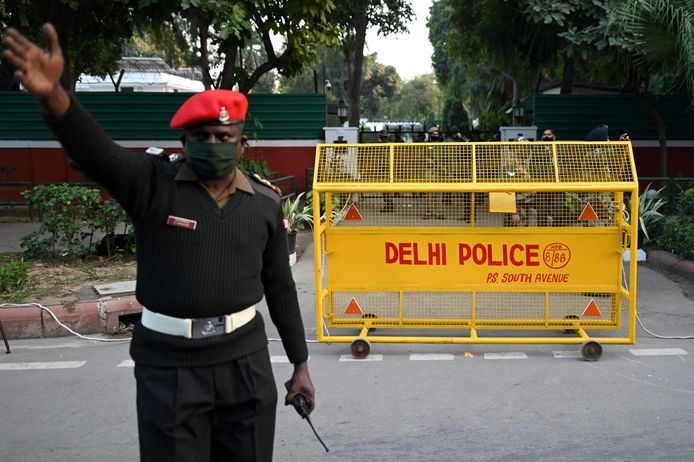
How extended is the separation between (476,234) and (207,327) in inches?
167

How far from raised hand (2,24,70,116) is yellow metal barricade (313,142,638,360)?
4.24 meters

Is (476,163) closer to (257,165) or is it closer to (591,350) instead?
(591,350)

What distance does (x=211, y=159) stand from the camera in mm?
2518

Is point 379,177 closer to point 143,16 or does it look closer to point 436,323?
point 436,323

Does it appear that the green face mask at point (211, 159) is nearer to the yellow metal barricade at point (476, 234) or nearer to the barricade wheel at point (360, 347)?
the yellow metal barricade at point (476, 234)

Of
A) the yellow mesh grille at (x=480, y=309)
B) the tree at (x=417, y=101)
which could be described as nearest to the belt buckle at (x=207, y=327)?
the yellow mesh grille at (x=480, y=309)

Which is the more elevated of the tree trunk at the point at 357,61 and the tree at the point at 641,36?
the tree trunk at the point at 357,61

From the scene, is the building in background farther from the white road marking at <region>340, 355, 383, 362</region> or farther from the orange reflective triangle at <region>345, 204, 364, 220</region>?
the white road marking at <region>340, 355, 383, 362</region>

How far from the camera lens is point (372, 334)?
275 inches

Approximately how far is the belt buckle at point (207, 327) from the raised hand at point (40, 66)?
2.75 ft

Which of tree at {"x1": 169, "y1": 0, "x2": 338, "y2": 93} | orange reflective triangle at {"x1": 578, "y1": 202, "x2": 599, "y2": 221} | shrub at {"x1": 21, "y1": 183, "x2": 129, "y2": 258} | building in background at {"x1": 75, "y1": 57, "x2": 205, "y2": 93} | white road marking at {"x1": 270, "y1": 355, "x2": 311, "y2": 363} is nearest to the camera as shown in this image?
white road marking at {"x1": 270, "y1": 355, "x2": 311, "y2": 363}

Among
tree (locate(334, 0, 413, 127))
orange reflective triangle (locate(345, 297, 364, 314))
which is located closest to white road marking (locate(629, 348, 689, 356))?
orange reflective triangle (locate(345, 297, 364, 314))

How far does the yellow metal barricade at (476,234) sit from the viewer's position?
631cm

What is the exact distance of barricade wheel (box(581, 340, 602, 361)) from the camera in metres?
6.10
